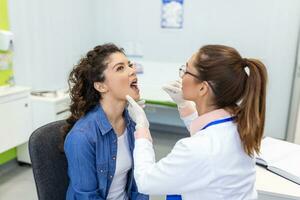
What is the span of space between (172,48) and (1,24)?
206cm

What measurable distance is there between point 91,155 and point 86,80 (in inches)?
14.6

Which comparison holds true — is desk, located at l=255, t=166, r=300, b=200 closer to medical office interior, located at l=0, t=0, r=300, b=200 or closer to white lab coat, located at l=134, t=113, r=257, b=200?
white lab coat, located at l=134, t=113, r=257, b=200

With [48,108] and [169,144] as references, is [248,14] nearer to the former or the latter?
[169,144]

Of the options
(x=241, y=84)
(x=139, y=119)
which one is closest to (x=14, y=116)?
(x=139, y=119)

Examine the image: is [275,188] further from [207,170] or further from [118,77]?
[118,77]

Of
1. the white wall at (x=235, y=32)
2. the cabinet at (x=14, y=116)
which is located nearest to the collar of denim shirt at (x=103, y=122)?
the cabinet at (x=14, y=116)

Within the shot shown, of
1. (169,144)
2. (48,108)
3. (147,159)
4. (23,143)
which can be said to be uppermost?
(147,159)

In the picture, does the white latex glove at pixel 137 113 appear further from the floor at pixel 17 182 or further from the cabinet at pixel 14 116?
the cabinet at pixel 14 116

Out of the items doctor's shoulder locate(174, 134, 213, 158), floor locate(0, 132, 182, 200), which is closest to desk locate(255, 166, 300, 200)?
doctor's shoulder locate(174, 134, 213, 158)

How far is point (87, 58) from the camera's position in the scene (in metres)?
1.45

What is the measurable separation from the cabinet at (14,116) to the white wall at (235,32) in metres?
1.79

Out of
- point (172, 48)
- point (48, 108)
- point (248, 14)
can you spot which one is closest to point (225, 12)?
point (248, 14)

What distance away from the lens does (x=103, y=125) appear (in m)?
1.34

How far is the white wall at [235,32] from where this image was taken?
353 centimetres
